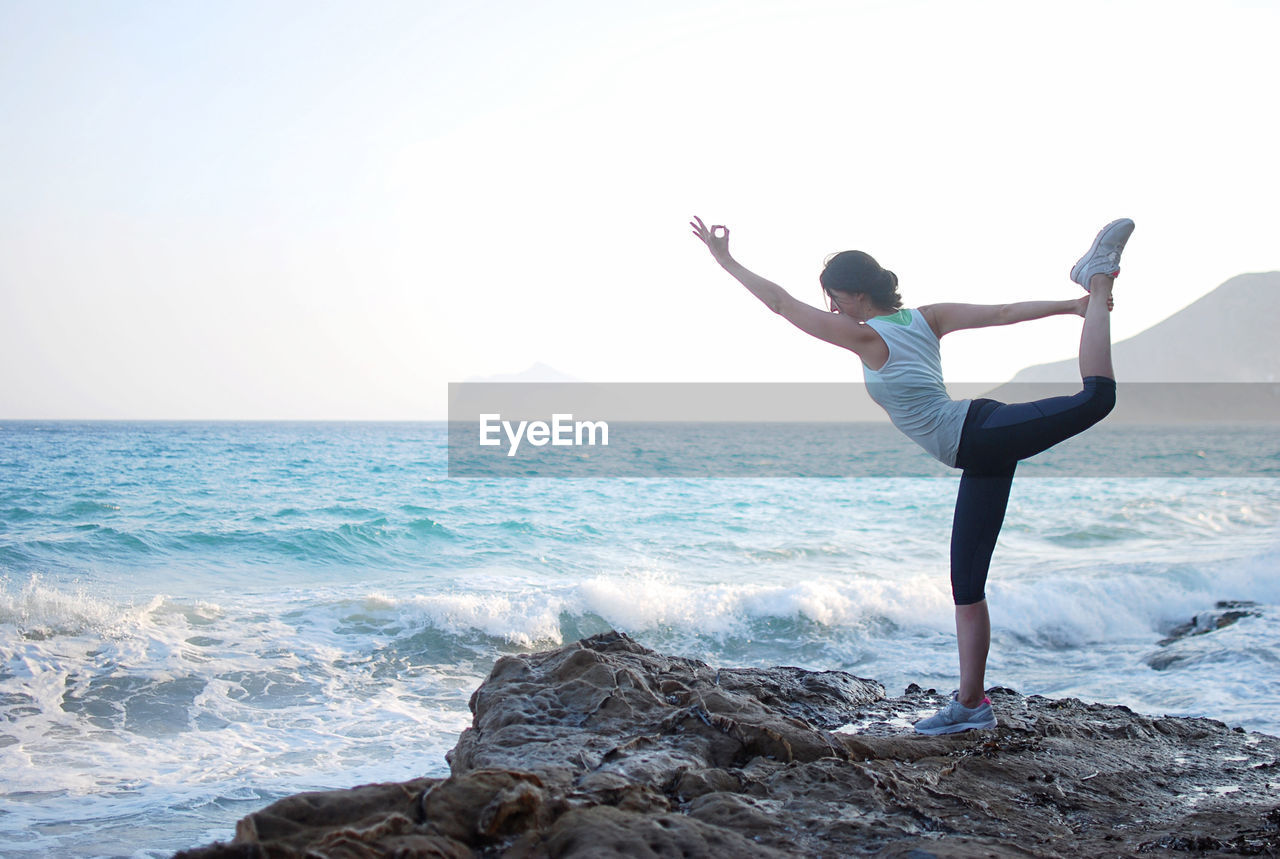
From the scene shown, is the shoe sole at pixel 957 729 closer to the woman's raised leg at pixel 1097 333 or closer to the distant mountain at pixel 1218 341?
the woman's raised leg at pixel 1097 333

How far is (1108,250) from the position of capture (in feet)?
10.1

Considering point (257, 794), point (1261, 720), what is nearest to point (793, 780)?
point (257, 794)

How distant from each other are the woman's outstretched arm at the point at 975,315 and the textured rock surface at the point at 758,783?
5.26 feet

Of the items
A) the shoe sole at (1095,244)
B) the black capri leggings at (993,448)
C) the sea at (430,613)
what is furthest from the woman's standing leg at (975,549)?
the sea at (430,613)

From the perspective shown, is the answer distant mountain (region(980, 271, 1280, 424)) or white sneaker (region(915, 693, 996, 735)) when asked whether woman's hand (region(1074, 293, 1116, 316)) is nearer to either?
white sneaker (region(915, 693, 996, 735))

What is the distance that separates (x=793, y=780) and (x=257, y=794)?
3290 mm

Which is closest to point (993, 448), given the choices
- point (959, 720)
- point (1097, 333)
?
point (1097, 333)

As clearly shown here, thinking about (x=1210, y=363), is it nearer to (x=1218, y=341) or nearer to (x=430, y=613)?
(x=1218, y=341)

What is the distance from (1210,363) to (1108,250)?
501ft

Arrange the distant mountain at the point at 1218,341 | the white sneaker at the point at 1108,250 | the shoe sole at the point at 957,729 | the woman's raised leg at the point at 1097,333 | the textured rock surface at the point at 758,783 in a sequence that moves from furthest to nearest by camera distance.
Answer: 1. the distant mountain at the point at 1218,341
2. the shoe sole at the point at 957,729
3. the white sneaker at the point at 1108,250
4. the woman's raised leg at the point at 1097,333
5. the textured rock surface at the point at 758,783

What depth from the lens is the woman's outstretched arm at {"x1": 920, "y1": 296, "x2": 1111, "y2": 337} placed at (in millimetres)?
3254

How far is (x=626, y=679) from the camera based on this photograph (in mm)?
3277

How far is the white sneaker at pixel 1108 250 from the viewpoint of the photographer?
307 centimetres

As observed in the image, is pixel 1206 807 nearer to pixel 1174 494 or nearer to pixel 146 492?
pixel 146 492
